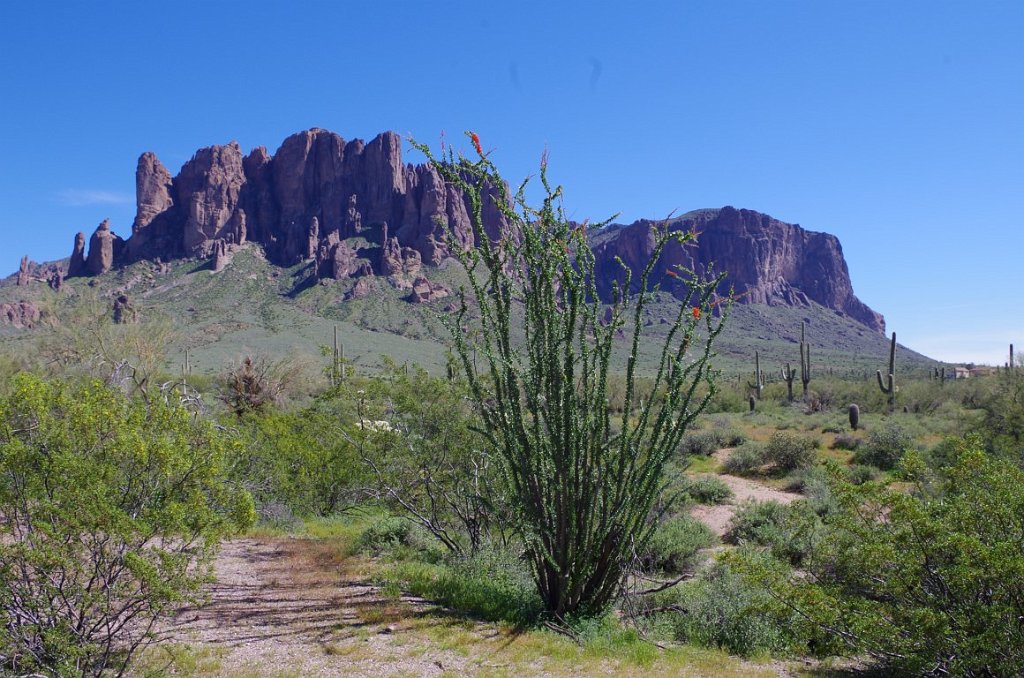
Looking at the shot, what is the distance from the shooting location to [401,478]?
1070 cm

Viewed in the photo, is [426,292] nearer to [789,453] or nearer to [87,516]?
[789,453]

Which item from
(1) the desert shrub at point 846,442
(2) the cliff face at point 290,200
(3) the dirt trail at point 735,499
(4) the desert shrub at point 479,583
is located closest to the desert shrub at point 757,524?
(3) the dirt trail at point 735,499

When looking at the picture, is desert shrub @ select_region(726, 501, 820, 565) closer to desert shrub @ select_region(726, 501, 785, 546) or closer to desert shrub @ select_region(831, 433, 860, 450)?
desert shrub @ select_region(726, 501, 785, 546)

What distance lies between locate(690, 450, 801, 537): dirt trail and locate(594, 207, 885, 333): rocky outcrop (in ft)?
384

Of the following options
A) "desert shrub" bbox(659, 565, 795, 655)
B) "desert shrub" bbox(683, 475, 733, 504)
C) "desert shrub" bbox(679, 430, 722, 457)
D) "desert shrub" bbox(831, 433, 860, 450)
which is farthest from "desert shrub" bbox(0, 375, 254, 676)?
"desert shrub" bbox(831, 433, 860, 450)

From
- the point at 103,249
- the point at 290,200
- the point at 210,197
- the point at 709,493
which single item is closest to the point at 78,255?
the point at 103,249

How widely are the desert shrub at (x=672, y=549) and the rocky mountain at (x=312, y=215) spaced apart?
281 feet

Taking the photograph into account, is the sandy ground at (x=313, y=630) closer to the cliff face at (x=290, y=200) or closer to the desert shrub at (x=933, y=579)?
the desert shrub at (x=933, y=579)

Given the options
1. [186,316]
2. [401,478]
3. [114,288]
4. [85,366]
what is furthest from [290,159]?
[401,478]

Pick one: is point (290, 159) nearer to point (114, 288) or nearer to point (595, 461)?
point (114, 288)

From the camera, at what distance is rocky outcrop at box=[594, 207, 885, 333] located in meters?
138

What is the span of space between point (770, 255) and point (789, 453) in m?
136

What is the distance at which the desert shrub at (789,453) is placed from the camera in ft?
65.0

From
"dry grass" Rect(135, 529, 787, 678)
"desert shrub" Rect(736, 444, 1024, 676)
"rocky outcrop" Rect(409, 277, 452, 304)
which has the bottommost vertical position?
"dry grass" Rect(135, 529, 787, 678)
